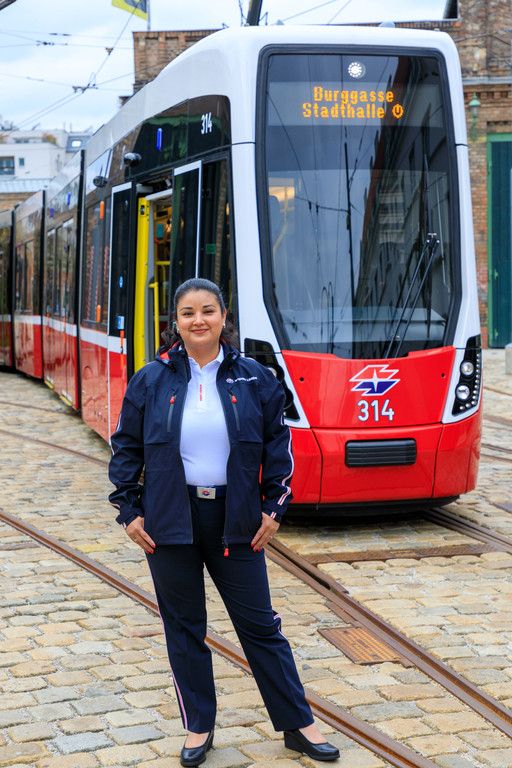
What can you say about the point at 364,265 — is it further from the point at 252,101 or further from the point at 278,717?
the point at 278,717

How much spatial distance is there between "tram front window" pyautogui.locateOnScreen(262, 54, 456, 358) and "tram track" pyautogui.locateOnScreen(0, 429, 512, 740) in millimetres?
1369

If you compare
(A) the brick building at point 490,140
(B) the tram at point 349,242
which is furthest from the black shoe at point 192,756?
(A) the brick building at point 490,140

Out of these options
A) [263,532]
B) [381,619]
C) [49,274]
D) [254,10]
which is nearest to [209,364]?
[263,532]

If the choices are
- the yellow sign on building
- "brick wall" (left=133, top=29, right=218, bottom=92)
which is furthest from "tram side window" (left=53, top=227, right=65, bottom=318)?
the yellow sign on building

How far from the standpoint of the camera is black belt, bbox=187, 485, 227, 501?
4.42 meters

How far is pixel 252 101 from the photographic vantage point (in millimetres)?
8516

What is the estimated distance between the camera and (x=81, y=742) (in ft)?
15.6

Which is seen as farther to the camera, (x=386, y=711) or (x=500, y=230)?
(x=500, y=230)

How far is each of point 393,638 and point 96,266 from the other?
7537 mm

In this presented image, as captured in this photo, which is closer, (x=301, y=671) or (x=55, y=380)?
(x=301, y=671)

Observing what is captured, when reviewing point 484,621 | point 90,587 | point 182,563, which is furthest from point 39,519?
point 182,563

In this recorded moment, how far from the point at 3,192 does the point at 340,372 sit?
62.0m

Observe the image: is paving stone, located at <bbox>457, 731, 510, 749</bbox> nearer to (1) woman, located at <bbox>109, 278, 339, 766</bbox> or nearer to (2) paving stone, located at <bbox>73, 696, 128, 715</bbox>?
(1) woman, located at <bbox>109, 278, 339, 766</bbox>

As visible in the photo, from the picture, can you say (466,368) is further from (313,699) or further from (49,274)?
(49,274)
